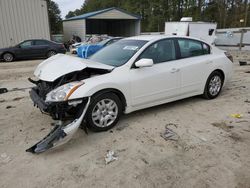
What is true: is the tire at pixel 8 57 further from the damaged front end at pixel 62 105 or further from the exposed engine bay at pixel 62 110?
the damaged front end at pixel 62 105

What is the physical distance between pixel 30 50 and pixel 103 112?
38.2 feet

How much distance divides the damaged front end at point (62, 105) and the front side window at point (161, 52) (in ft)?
3.21

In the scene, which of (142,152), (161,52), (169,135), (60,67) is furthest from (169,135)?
(60,67)

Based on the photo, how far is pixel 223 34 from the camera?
1861 cm

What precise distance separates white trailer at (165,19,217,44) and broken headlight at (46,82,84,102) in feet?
42.6

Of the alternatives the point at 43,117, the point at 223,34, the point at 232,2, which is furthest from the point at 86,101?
the point at 232,2

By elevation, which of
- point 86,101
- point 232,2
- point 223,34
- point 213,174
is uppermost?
point 232,2

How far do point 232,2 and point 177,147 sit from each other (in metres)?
35.4

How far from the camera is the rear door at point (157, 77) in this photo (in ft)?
12.9

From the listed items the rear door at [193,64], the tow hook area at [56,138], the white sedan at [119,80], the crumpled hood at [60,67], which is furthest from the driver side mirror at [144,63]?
the tow hook area at [56,138]

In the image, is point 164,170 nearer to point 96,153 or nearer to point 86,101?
point 96,153

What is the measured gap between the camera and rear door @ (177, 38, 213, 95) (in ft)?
15.1

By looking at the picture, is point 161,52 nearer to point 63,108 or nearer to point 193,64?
point 193,64

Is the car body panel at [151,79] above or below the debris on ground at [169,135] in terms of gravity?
above
